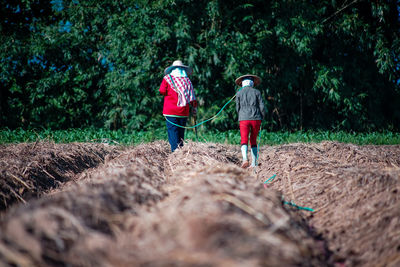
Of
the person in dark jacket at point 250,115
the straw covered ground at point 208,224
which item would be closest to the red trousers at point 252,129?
the person in dark jacket at point 250,115

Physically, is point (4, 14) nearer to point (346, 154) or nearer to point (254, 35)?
point (254, 35)

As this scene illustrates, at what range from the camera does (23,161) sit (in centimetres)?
423

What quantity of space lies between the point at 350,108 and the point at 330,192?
9.85 metres

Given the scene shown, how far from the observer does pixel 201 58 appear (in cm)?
1045

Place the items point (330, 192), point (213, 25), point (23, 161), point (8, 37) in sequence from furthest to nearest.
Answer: point (8, 37)
point (213, 25)
point (23, 161)
point (330, 192)

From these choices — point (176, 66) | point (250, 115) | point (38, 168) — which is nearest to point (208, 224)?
point (38, 168)

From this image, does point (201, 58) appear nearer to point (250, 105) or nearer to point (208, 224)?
point (250, 105)

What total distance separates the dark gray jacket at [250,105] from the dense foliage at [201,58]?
15.9 feet

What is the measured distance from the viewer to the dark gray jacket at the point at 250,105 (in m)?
5.20

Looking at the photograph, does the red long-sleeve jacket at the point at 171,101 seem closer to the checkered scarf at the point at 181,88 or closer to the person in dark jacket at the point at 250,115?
the checkered scarf at the point at 181,88

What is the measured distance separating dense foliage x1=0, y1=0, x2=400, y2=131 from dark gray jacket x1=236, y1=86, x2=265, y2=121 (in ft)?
15.9

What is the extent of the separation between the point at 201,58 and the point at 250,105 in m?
5.81

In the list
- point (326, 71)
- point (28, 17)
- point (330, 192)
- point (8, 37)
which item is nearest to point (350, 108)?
point (326, 71)

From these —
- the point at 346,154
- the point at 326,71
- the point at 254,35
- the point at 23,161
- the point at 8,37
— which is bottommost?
the point at 346,154
